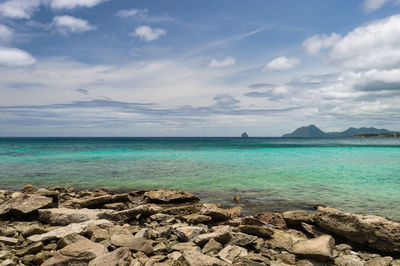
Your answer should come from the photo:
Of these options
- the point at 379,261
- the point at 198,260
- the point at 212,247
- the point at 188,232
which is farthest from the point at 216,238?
the point at 379,261

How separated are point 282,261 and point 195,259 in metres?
2.12

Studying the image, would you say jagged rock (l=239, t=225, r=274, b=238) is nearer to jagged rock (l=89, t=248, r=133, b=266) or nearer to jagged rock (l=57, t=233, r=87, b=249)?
jagged rock (l=89, t=248, r=133, b=266)

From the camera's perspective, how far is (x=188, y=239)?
6.70 meters

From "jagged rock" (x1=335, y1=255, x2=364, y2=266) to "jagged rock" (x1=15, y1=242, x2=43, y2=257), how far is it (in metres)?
6.36

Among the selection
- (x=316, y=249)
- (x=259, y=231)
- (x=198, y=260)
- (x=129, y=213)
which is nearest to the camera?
(x=198, y=260)

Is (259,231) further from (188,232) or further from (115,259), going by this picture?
(115,259)

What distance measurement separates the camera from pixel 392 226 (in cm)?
661

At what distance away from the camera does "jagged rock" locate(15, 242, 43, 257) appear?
5539 mm

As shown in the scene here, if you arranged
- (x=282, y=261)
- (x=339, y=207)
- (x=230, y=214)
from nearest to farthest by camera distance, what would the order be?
(x=282, y=261) < (x=230, y=214) < (x=339, y=207)

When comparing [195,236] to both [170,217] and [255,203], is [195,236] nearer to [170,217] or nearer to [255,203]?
[170,217]

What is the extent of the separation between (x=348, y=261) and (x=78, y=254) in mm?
5591

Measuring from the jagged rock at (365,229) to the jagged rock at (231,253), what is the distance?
2914 mm

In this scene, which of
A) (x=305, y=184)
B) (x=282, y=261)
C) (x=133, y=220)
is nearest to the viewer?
(x=282, y=261)

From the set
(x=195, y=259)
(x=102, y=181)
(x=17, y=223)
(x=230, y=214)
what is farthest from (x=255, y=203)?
(x=102, y=181)
